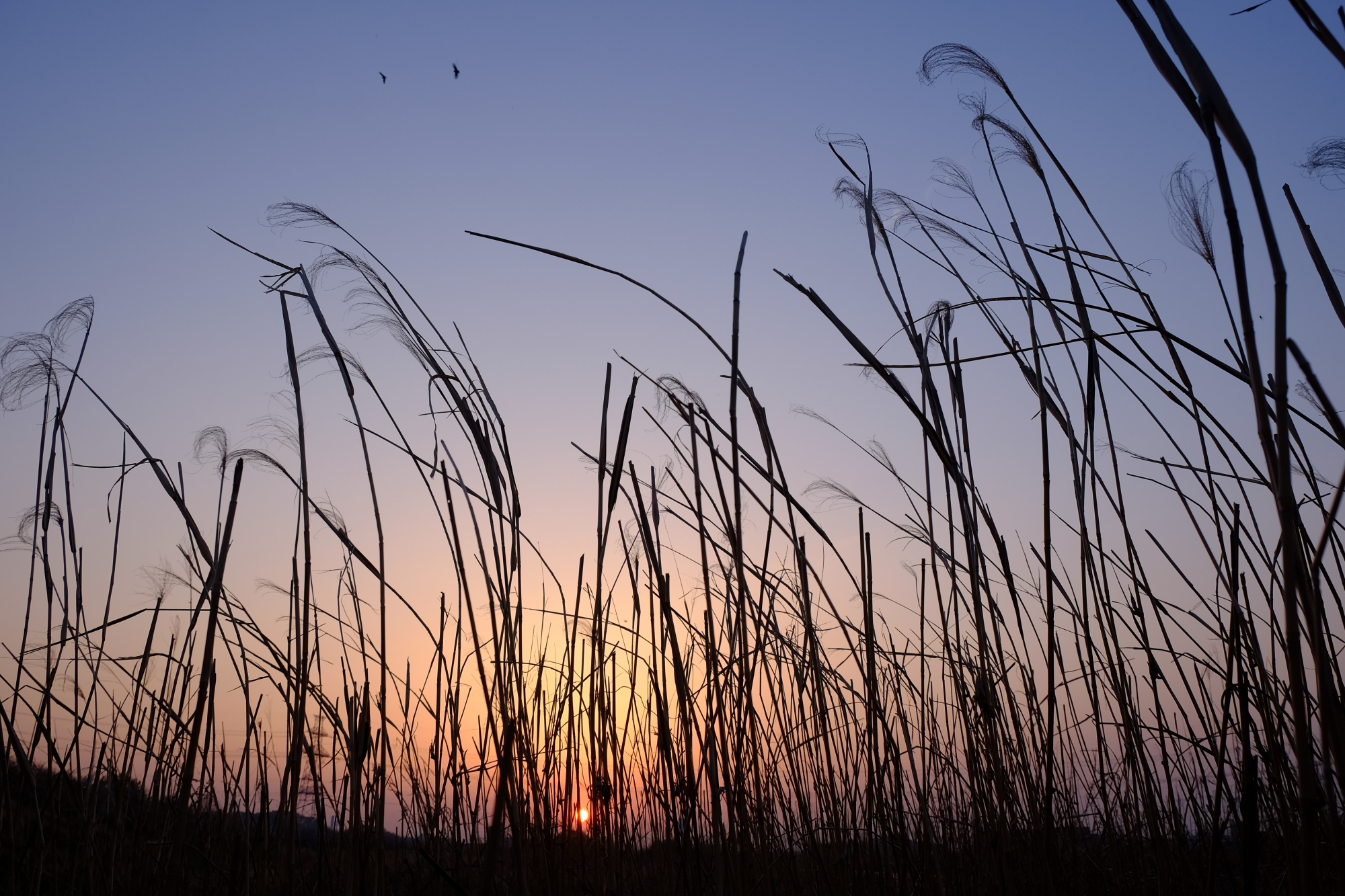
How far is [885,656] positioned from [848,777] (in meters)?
0.29

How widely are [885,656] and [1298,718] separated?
156 cm

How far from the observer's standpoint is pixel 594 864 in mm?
1823

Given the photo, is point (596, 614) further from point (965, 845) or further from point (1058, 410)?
point (965, 845)

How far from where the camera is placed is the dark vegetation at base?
1156mm

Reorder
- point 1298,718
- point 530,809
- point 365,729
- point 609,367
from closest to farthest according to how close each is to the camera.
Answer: point 1298,718 → point 365,729 → point 609,367 → point 530,809

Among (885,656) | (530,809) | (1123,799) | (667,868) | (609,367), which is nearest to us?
(609,367)

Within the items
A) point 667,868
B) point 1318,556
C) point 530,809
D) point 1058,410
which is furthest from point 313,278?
point 667,868

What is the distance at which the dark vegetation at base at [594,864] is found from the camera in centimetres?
116

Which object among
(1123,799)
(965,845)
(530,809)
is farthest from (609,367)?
(1123,799)

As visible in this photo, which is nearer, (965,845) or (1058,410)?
(1058,410)

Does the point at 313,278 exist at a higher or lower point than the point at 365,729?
higher

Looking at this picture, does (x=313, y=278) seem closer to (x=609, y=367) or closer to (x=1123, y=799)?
(x=609, y=367)

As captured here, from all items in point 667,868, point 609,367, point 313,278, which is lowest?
point 667,868

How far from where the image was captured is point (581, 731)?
2104mm
